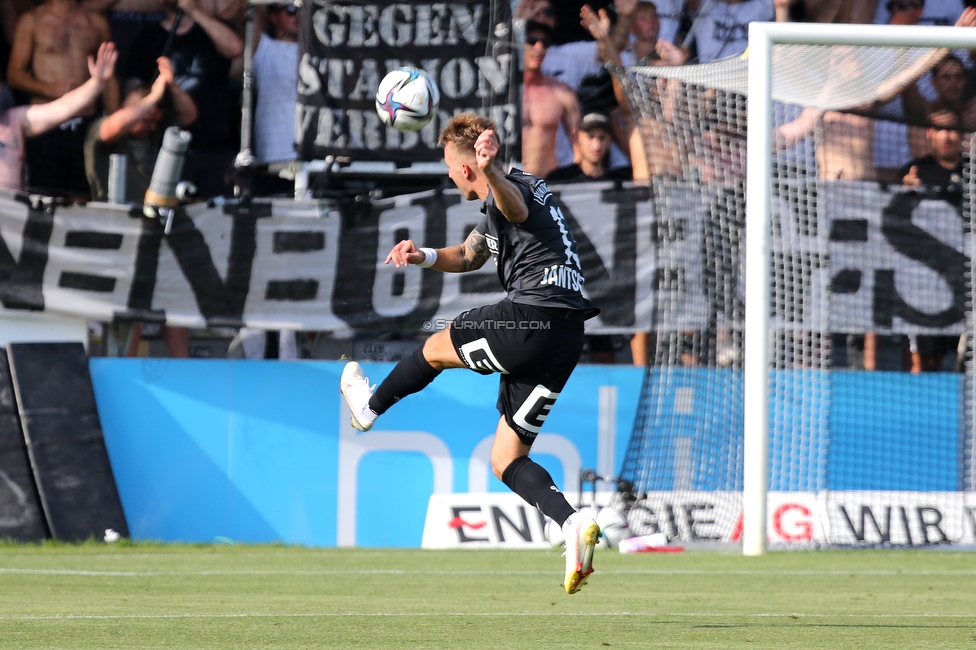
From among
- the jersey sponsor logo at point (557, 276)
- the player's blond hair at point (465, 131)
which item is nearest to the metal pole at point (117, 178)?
the player's blond hair at point (465, 131)

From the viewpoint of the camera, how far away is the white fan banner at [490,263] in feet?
37.3

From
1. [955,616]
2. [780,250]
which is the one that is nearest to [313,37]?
[780,250]

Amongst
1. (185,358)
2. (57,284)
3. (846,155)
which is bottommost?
(185,358)

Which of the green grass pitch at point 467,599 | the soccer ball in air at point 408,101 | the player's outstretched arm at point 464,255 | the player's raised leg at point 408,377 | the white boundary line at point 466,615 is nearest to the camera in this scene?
the green grass pitch at point 467,599

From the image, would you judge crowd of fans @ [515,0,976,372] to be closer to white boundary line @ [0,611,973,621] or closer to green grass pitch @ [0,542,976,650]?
green grass pitch @ [0,542,976,650]

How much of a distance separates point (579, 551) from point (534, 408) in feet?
2.92

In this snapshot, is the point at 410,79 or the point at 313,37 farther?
the point at 313,37

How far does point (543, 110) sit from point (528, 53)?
649mm

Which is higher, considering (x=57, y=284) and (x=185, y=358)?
(x=57, y=284)

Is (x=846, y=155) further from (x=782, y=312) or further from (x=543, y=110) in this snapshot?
(x=543, y=110)

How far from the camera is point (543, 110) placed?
39.3 feet

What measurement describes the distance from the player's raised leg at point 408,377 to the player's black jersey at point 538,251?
1.46 ft

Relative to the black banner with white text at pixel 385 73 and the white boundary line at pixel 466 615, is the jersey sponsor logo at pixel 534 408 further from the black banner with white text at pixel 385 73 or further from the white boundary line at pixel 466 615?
the black banner with white text at pixel 385 73

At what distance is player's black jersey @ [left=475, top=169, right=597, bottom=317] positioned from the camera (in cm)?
573
